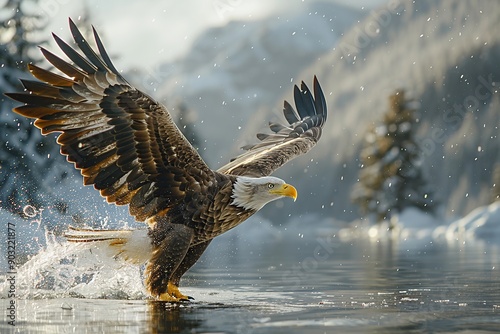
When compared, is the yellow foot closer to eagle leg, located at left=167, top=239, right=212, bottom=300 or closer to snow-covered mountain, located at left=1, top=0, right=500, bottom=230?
eagle leg, located at left=167, top=239, right=212, bottom=300

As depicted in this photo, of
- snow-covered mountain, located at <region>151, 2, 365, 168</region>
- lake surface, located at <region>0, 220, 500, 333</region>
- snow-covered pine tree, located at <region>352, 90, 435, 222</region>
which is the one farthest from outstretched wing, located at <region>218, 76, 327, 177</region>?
snow-covered mountain, located at <region>151, 2, 365, 168</region>

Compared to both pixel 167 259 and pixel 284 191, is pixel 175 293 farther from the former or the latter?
pixel 284 191

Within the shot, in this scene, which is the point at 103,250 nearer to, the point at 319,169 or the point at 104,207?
the point at 104,207

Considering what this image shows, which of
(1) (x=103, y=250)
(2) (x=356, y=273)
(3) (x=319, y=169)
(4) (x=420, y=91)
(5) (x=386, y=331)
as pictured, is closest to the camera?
(5) (x=386, y=331)

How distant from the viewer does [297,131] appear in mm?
13172

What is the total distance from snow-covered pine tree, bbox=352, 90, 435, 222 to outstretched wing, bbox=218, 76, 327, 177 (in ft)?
98.2

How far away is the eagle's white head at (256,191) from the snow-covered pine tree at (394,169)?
3406 cm

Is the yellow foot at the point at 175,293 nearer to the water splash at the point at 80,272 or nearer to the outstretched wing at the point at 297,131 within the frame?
the water splash at the point at 80,272

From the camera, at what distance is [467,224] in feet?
113

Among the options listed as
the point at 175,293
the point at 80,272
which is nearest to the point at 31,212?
the point at 80,272

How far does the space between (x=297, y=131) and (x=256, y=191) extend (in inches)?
158

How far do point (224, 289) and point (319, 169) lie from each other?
70.8 metres

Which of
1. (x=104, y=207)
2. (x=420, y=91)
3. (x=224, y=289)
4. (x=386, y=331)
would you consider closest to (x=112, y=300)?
(x=224, y=289)

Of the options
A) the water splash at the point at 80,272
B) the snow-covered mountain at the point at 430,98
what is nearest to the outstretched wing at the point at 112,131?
the water splash at the point at 80,272
